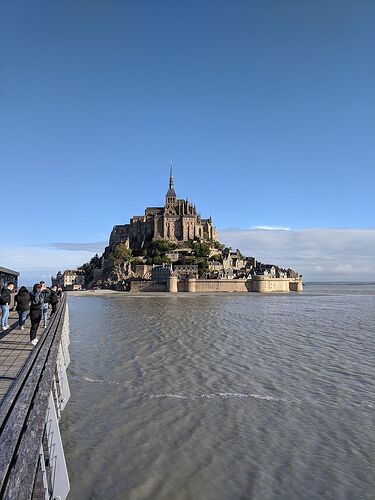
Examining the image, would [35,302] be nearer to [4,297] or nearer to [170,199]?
[4,297]

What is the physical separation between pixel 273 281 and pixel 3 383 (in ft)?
280

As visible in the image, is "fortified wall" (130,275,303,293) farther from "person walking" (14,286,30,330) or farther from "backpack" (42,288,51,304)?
"person walking" (14,286,30,330)

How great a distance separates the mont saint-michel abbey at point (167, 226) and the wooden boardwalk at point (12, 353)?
85.2 metres

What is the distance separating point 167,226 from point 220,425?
9103cm

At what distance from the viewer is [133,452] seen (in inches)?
233

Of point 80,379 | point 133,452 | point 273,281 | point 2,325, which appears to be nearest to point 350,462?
point 133,452

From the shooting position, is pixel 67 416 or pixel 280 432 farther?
pixel 67 416

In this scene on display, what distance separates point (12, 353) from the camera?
27.0 feet

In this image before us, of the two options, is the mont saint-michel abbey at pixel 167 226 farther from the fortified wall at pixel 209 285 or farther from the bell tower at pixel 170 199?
the fortified wall at pixel 209 285

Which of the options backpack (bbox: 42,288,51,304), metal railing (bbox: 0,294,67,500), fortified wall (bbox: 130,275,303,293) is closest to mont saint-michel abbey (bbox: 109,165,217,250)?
fortified wall (bbox: 130,275,303,293)

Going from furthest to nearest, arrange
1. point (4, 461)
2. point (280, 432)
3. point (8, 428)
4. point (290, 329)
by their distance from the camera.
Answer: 1. point (290, 329)
2. point (280, 432)
3. point (8, 428)
4. point (4, 461)

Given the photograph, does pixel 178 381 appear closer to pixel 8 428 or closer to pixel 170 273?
pixel 8 428

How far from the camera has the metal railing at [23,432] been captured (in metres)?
2.04

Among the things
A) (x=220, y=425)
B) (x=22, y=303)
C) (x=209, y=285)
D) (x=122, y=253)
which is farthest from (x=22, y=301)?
(x=122, y=253)
